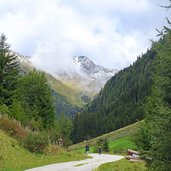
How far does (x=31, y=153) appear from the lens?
131ft

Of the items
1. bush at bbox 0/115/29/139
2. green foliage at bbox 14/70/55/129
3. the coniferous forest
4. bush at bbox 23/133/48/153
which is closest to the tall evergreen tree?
the coniferous forest

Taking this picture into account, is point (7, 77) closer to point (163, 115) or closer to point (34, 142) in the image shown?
point (34, 142)

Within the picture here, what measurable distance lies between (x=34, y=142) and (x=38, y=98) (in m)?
36.0

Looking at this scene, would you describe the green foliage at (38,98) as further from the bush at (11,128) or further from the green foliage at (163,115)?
the green foliage at (163,115)

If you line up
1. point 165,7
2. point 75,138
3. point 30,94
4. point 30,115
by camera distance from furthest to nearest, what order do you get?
point 75,138 → point 30,94 → point 30,115 → point 165,7

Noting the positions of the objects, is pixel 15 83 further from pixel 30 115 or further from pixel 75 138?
pixel 75 138

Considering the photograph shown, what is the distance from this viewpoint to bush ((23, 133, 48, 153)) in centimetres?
4075

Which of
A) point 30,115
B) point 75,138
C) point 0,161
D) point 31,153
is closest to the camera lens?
point 0,161

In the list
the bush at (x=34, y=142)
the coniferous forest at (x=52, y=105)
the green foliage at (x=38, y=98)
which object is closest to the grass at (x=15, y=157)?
the bush at (x=34, y=142)

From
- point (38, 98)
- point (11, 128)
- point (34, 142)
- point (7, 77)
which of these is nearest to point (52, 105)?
point (38, 98)

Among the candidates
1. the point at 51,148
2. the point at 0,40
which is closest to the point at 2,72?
the point at 0,40

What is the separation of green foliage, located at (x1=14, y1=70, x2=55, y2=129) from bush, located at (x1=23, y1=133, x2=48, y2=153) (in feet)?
98.3

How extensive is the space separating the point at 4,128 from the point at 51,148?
22.0ft

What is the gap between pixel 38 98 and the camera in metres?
76.5
